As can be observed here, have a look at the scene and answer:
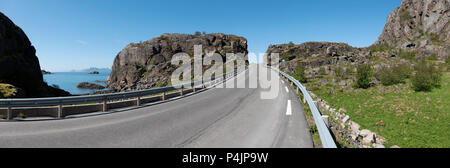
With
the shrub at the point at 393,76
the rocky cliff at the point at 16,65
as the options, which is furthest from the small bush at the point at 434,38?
the rocky cliff at the point at 16,65

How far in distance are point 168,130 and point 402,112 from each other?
50.6 feet

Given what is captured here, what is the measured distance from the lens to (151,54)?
59719 millimetres

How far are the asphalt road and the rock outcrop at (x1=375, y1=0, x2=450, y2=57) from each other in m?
97.2

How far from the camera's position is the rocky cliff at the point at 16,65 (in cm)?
2064

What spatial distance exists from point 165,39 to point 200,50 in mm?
17316

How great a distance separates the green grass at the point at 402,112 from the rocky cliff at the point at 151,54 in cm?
4224

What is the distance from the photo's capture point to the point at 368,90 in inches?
690

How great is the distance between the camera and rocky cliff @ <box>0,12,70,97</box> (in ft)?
67.7

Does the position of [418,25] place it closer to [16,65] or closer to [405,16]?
[405,16]

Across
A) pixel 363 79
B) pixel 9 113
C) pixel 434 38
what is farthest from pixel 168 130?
pixel 434 38

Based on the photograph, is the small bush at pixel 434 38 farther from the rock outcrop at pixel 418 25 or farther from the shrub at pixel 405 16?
the shrub at pixel 405 16
